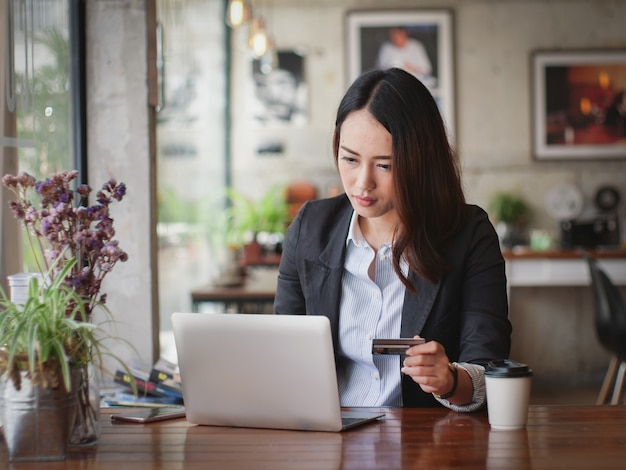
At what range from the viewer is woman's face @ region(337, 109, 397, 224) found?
Result: 7.19 ft

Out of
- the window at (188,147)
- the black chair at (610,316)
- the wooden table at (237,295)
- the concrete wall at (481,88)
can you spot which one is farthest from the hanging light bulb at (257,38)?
the black chair at (610,316)

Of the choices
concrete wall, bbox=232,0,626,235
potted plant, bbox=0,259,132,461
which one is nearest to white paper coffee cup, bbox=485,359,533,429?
potted plant, bbox=0,259,132,461

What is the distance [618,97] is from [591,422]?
616 centimetres

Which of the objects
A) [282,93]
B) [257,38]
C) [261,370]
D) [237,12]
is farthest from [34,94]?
[282,93]

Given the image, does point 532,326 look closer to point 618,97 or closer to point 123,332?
point 618,97

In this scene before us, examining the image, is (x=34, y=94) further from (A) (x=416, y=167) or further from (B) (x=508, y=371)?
(B) (x=508, y=371)

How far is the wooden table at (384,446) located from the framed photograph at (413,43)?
5.90 metres

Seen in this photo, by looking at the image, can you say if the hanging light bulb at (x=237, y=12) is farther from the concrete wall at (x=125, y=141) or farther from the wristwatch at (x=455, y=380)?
the wristwatch at (x=455, y=380)

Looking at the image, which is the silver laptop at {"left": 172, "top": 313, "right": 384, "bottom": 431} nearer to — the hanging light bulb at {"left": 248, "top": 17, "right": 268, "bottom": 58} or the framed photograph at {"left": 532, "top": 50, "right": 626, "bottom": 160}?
the hanging light bulb at {"left": 248, "top": 17, "right": 268, "bottom": 58}

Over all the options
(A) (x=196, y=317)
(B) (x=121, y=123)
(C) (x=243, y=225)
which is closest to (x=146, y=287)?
(B) (x=121, y=123)

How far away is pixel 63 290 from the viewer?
170 cm

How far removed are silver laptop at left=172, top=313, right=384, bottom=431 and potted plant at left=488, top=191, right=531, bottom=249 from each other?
574cm

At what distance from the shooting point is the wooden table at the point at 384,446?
5.32 ft

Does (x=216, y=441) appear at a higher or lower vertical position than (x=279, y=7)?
lower
